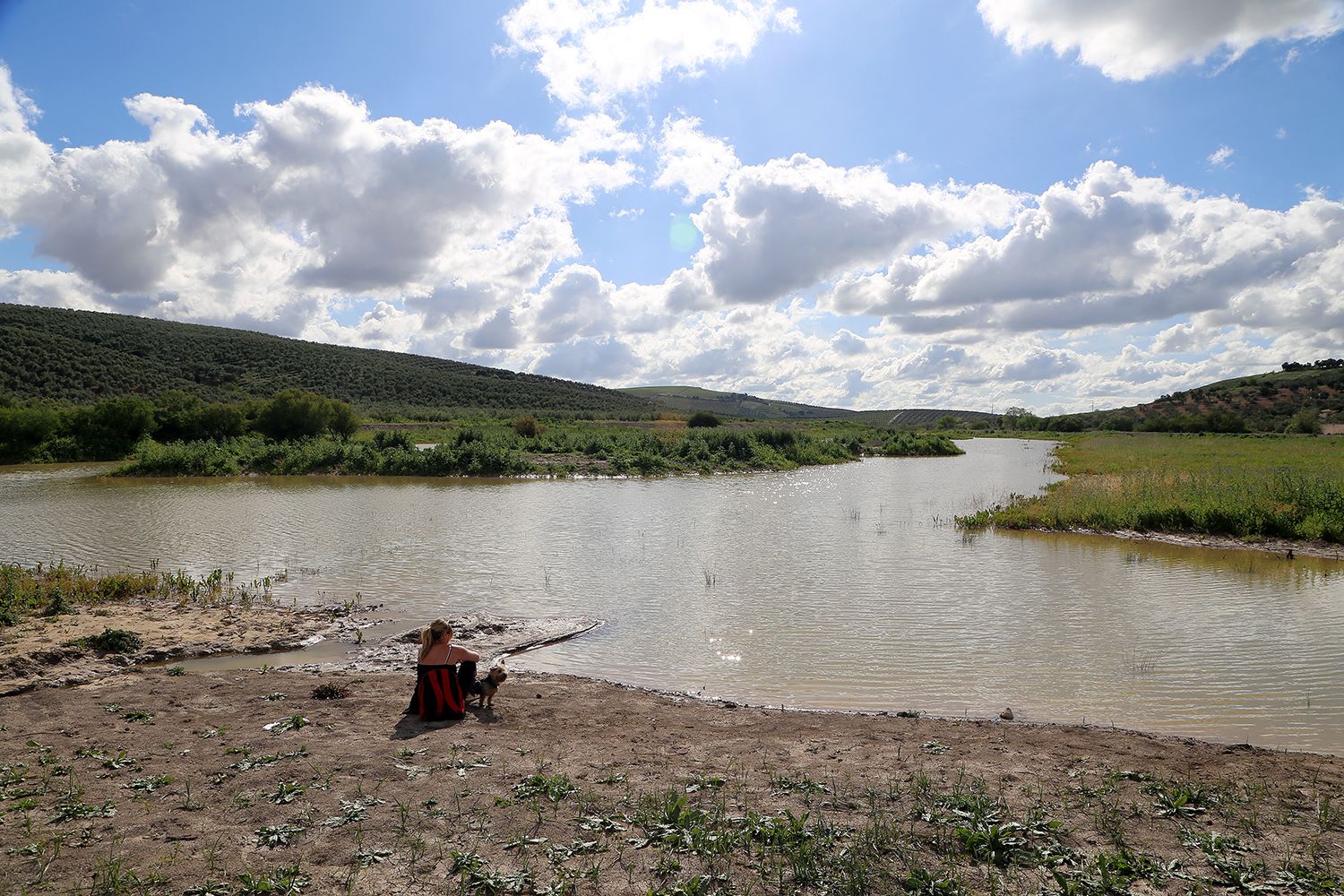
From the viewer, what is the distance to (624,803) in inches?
203

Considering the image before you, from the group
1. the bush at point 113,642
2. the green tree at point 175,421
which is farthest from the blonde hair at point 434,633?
the green tree at point 175,421

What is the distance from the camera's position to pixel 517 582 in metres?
13.8

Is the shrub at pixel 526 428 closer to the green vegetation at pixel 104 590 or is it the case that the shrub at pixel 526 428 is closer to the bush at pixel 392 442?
the bush at pixel 392 442

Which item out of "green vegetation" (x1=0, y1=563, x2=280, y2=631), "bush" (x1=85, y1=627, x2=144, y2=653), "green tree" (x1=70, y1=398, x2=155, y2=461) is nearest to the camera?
"bush" (x1=85, y1=627, x2=144, y2=653)

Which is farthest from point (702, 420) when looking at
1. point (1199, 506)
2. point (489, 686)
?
point (489, 686)

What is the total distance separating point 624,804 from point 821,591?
336 inches

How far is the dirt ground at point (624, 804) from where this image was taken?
4246mm

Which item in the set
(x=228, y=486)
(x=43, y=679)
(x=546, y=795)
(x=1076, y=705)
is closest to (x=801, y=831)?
(x=546, y=795)

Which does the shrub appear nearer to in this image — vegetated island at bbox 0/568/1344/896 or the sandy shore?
vegetated island at bbox 0/568/1344/896

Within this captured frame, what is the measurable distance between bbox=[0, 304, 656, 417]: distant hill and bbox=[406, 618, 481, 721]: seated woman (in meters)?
58.8

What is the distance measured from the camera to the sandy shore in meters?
4.25

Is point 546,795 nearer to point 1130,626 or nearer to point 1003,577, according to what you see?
point 1130,626

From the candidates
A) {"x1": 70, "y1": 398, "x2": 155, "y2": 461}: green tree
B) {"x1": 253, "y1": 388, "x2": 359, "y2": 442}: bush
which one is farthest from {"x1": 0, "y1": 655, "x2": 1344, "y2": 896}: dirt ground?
{"x1": 70, "y1": 398, "x2": 155, "y2": 461}: green tree

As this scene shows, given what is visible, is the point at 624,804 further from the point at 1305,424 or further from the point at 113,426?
the point at 1305,424
